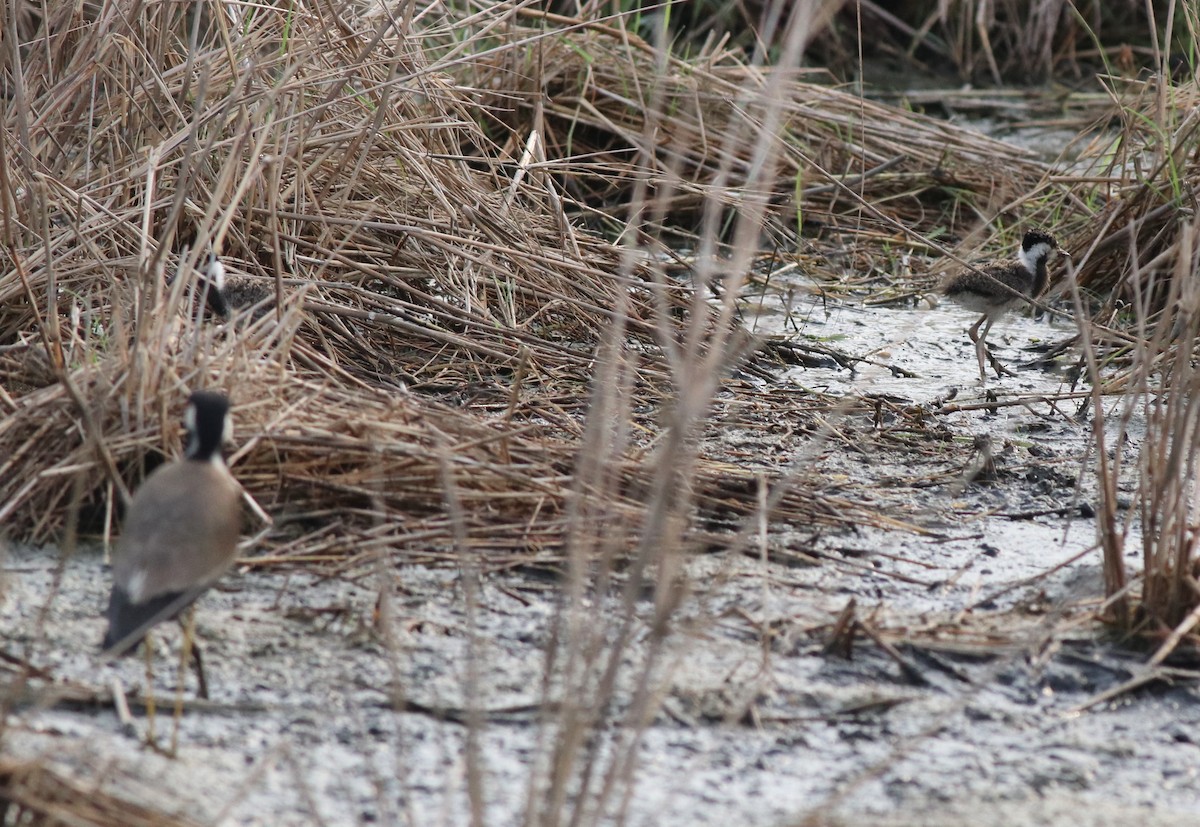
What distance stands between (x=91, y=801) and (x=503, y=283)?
295cm

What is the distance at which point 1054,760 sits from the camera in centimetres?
261

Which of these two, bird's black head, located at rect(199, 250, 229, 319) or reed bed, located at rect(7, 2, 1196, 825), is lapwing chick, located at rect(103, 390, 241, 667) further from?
bird's black head, located at rect(199, 250, 229, 319)

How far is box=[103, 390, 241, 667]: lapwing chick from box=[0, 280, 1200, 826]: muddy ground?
14 cm

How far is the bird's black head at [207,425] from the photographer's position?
9.14 ft

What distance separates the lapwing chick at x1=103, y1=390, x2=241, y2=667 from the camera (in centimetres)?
248

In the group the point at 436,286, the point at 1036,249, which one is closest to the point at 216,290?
the point at 436,286

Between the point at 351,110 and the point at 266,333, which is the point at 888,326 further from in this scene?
the point at 266,333

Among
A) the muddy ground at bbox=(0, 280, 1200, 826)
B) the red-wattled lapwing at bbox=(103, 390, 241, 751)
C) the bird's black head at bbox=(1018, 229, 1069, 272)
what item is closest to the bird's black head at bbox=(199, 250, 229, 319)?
the muddy ground at bbox=(0, 280, 1200, 826)

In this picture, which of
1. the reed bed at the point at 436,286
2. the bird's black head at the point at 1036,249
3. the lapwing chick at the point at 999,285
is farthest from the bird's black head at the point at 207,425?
the bird's black head at the point at 1036,249

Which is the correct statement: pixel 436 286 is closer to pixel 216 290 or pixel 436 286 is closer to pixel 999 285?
pixel 216 290

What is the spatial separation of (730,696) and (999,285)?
109 inches

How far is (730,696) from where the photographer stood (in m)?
2.73

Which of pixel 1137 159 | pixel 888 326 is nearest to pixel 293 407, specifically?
pixel 888 326

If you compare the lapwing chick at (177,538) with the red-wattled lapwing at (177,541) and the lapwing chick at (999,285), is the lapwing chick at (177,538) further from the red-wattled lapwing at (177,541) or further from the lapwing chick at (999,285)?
the lapwing chick at (999,285)
